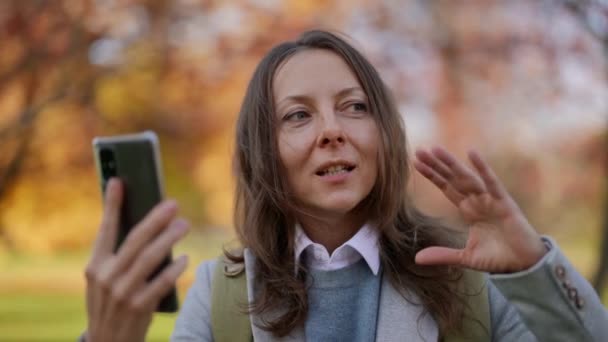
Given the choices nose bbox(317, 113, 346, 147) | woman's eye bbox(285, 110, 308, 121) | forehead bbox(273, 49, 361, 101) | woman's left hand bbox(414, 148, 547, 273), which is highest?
forehead bbox(273, 49, 361, 101)

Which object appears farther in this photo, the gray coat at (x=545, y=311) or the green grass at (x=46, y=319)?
the green grass at (x=46, y=319)

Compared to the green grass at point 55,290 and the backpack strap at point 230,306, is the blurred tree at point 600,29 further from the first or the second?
the backpack strap at point 230,306

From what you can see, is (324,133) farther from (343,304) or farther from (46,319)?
(46,319)

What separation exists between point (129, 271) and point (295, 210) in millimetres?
662

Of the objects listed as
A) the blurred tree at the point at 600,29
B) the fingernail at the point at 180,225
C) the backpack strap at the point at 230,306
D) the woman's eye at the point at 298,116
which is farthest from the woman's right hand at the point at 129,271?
the blurred tree at the point at 600,29

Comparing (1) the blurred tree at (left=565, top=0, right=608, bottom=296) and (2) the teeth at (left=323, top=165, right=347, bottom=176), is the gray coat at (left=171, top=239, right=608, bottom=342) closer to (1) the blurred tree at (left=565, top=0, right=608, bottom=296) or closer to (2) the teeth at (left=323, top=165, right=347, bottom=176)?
(2) the teeth at (left=323, top=165, right=347, bottom=176)

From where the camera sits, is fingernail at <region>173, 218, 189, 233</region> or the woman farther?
the woman

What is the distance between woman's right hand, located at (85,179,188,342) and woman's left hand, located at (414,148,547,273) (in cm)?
52

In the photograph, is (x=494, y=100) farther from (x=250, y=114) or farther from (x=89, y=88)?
(x=250, y=114)

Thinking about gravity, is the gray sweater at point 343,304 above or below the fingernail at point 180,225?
below

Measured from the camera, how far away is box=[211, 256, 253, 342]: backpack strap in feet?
4.99

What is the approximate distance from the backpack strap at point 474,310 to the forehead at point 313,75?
1.74ft

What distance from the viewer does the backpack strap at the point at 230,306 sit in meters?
1.52

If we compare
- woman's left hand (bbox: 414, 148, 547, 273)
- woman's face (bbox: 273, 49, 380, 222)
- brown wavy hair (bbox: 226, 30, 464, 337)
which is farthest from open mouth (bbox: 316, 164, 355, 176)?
woman's left hand (bbox: 414, 148, 547, 273)
